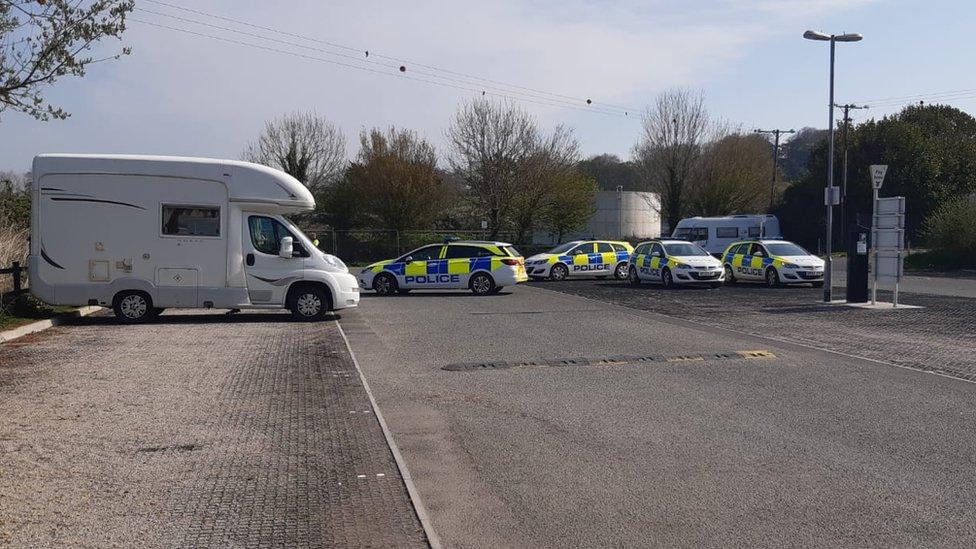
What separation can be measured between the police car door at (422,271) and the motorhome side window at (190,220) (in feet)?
28.7

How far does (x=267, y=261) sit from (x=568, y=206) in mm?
34310

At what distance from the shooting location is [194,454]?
701cm

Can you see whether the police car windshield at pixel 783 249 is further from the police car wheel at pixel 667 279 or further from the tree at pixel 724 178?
the tree at pixel 724 178

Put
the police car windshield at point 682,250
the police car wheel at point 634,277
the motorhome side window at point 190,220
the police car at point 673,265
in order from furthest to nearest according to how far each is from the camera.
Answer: the police car wheel at point 634,277, the police car windshield at point 682,250, the police car at point 673,265, the motorhome side window at point 190,220

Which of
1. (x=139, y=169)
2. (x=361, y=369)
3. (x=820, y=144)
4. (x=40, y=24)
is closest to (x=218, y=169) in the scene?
(x=139, y=169)

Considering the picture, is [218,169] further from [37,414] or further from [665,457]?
[665,457]

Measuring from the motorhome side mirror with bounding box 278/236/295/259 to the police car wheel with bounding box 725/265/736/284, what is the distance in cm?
1696

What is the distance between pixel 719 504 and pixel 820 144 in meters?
60.4

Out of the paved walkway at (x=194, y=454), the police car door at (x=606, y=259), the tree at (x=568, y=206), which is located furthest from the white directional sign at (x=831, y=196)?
the tree at (x=568, y=206)

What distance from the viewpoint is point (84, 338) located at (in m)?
14.5

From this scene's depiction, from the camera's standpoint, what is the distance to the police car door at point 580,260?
3228cm

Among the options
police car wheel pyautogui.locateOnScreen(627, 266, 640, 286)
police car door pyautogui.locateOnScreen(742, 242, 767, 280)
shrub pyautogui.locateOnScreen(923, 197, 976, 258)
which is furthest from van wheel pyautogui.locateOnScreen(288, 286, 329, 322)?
shrub pyautogui.locateOnScreen(923, 197, 976, 258)

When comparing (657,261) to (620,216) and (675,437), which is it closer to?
(675,437)

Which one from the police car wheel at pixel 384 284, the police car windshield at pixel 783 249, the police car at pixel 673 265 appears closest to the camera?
the police car wheel at pixel 384 284
